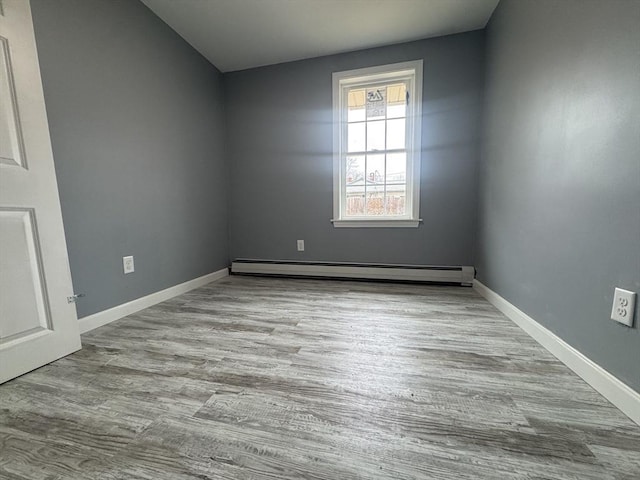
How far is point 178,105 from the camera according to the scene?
7.68 feet

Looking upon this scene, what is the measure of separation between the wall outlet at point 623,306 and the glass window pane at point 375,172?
1.92m

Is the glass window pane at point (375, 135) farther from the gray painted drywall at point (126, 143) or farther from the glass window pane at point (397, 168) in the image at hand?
the gray painted drywall at point (126, 143)

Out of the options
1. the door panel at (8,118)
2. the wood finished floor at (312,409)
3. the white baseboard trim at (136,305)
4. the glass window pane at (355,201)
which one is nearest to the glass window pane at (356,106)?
the glass window pane at (355,201)

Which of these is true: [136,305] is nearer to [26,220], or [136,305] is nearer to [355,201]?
[26,220]

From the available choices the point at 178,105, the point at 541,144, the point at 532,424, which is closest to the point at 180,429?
the point at 532,424

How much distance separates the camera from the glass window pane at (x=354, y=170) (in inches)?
106

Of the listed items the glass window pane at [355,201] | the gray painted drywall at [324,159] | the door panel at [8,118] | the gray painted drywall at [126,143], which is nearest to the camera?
the door panel at [8,118]

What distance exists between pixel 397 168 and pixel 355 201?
20.4 inches

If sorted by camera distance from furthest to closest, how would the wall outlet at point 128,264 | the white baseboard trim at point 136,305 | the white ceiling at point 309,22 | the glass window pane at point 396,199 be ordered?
1. the glass window pane at point 396,199
2. the white ceiling at point 309,22
3. the wall outlet at point 128,264
4. the white baseboard trim at point 136,305

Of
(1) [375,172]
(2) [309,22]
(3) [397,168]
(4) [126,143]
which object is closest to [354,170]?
(1) [375,172]

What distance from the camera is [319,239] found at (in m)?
2.83

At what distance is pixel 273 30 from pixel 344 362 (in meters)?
2.64

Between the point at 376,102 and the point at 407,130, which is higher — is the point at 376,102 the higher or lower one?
the higher one

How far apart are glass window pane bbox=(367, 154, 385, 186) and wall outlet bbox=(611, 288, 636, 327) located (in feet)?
6.29
